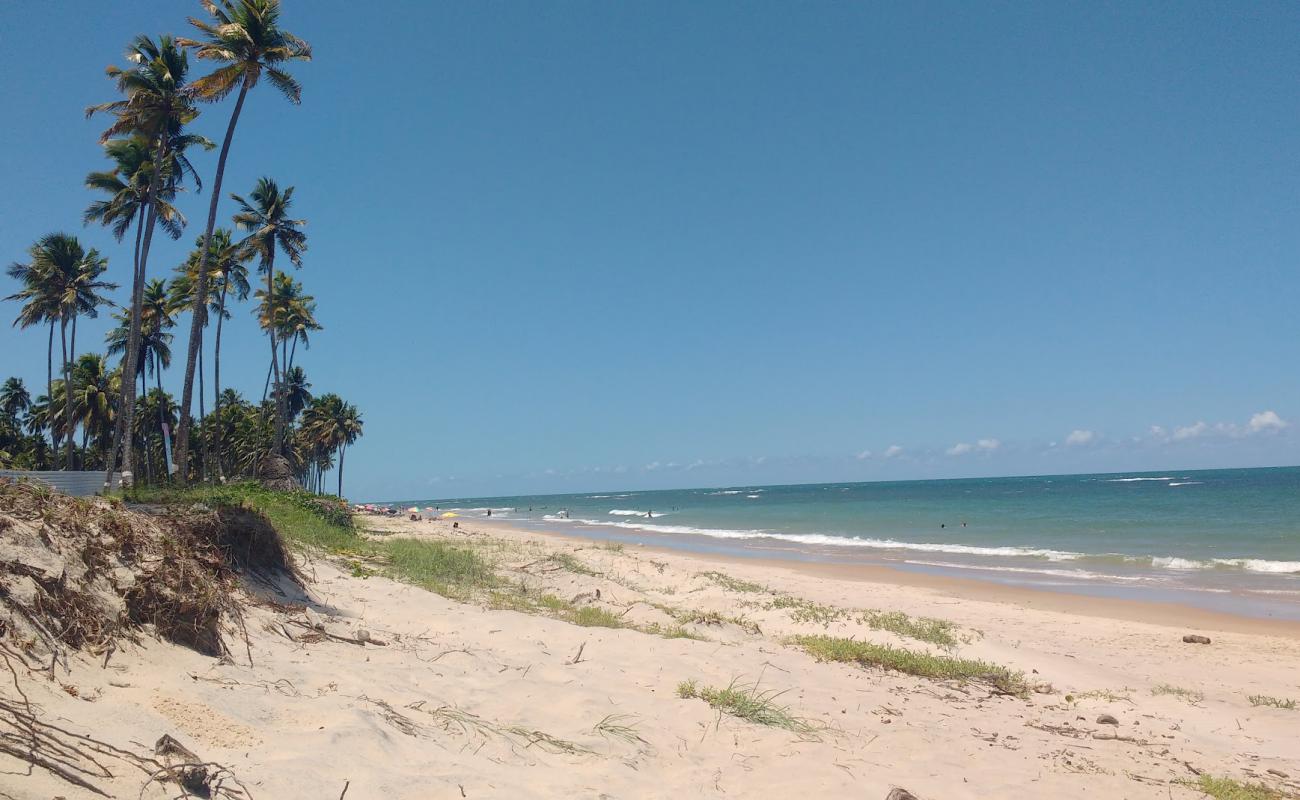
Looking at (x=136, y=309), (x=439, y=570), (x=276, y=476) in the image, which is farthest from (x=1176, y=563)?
(x=136, y=309)

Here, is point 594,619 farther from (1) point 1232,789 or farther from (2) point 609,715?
(1) point 1232,789

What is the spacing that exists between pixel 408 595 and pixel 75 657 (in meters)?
6.34

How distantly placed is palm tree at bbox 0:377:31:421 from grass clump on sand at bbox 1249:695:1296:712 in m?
74.4

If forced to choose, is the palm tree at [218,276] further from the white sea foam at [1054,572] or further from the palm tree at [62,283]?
the white sea foam at [1054,572]

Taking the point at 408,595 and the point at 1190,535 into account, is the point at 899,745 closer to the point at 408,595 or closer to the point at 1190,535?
the point at 408,595

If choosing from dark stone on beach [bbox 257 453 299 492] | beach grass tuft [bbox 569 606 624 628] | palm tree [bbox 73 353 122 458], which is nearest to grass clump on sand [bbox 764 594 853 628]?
beach grass tuft [bbox 569 606 624 628]

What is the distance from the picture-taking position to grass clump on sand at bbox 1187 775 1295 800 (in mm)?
5566

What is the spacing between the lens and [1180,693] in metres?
9.40

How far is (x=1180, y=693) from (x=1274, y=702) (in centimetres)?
105

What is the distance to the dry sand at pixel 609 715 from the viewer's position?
4.17 metres

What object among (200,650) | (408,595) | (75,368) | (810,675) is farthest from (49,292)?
(810,675)

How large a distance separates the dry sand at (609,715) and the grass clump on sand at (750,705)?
0.51ft

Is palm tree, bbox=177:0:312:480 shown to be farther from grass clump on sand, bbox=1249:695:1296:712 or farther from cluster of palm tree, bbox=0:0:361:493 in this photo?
grass clump on sand, bbox=1249:695:1296:712

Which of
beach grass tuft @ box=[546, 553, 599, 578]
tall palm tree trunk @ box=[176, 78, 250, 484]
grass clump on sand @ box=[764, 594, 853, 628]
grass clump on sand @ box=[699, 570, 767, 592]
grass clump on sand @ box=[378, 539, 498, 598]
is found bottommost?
grass clump on sand @ box=[699, 570, 767, 592]
